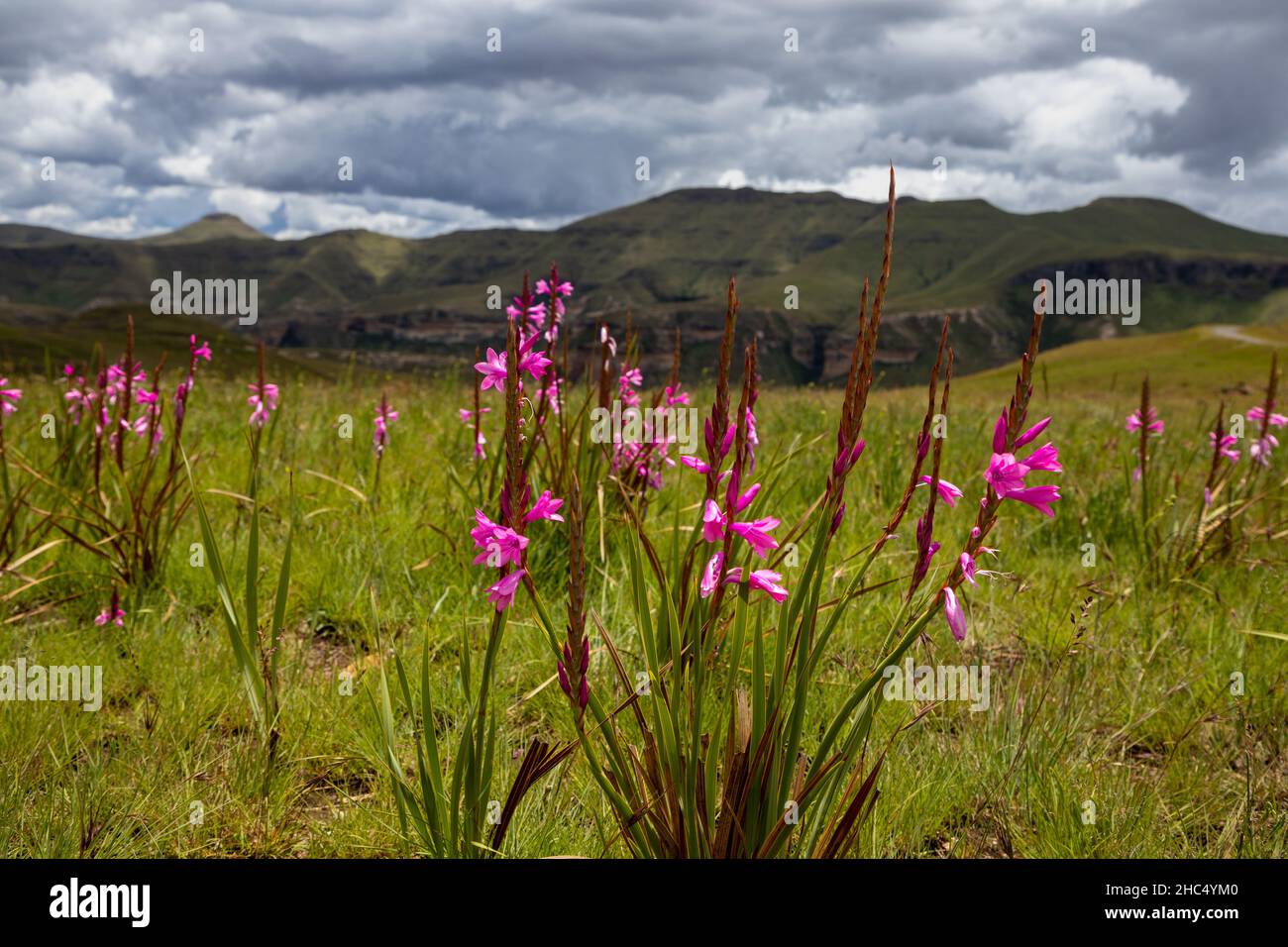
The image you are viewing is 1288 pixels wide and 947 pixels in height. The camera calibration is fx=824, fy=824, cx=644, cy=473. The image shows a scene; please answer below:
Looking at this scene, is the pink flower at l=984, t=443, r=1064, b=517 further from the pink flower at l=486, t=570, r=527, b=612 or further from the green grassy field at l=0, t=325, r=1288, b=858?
the pink flower at l=486, t=570, r=527, b=612

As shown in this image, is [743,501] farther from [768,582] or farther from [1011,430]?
[1011,430]

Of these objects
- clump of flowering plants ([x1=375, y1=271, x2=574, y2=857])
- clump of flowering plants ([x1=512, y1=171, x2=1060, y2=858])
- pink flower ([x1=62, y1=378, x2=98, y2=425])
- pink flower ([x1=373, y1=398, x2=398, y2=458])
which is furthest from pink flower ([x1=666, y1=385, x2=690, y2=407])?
pink flower ([x1=62, y1=378, x2=98, y2=425])

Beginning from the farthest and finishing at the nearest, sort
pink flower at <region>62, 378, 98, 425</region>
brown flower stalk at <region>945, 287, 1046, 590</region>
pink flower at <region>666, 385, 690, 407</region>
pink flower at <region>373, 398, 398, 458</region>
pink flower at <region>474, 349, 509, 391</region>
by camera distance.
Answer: pink flower at <region>373, 398, 398, 458</region> < pink flower at <region>62, 378, 98, 425</region> < pink flower at <region>666, 385, 690, 407</region> < pink flower at <region>474, 349, 509, 391</region> < brown flower stalk at <region>945, 287, 1046, 590</region>

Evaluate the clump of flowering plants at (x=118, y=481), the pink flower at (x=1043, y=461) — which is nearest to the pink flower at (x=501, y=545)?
the pink flower at (x=1043, y=461)

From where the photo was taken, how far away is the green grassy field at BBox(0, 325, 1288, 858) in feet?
8.33

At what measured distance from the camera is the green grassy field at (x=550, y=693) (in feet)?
8.33

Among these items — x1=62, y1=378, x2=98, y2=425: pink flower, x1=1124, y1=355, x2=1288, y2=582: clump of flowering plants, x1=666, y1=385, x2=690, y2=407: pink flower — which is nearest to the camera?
x1=666, y1=385, x2=690, y2=407: pink flower

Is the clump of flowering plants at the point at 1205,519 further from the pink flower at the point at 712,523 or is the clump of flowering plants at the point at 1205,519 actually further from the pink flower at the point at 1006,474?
the pink flower at the point at 712,523

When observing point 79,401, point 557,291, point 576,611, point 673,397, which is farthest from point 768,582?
point 79,401

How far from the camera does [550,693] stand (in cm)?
326
